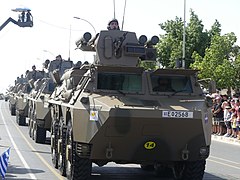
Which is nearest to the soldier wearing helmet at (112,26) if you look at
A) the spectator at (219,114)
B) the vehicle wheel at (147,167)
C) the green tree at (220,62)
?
the vehicle wheel at (147,167)

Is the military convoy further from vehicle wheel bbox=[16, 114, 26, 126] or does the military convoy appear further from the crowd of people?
vehicle wheel bbox=[16, 114, 26, 126]

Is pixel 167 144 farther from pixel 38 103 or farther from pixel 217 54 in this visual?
pixel 217 54

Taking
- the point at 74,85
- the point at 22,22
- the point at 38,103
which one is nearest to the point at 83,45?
the point at 74,85

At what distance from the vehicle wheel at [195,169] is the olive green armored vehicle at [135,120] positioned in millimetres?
18

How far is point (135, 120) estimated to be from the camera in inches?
401

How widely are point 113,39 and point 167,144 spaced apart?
3526mm

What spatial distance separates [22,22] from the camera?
26.4 meters

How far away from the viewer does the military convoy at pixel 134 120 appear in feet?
33.6

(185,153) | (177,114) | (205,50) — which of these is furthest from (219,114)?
(205,50)

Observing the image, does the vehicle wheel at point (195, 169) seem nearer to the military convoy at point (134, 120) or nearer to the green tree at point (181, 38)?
the military convoy at point (134, 120)

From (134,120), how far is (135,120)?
0.02 m

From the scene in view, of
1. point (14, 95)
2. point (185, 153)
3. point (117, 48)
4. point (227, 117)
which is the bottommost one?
point (185, 153)

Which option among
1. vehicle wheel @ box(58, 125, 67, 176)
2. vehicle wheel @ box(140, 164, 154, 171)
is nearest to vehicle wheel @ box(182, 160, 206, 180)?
vehicle wheel @ box(140, 164, 154, 171)

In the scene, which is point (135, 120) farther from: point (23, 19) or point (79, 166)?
point (23, 19)
